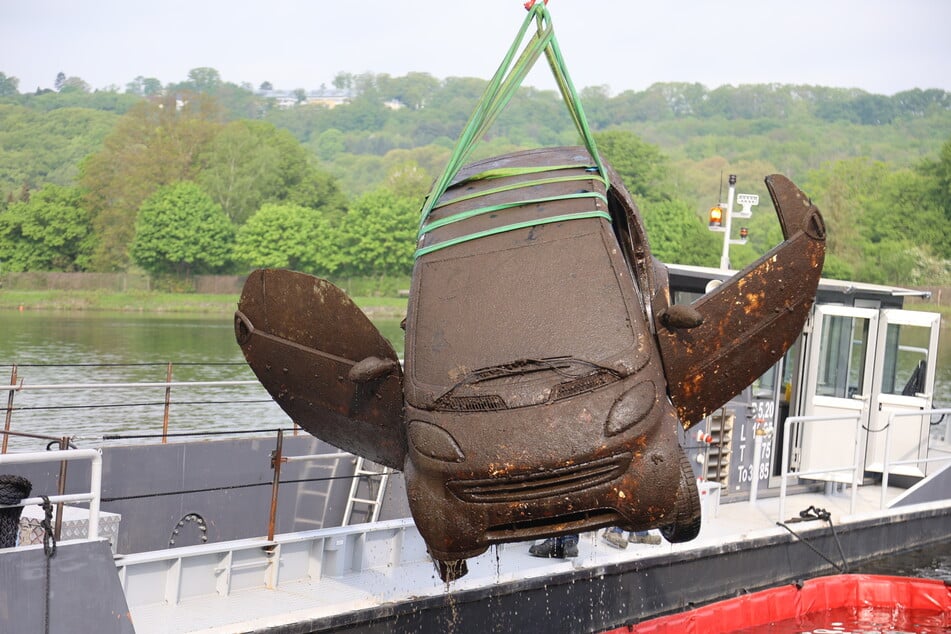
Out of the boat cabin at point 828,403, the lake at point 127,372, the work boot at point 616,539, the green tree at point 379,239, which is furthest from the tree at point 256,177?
the work boot at point 616,539

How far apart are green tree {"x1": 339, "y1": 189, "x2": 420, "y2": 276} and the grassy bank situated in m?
5.16

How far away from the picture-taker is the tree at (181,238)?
6238cm

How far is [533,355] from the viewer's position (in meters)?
5.54

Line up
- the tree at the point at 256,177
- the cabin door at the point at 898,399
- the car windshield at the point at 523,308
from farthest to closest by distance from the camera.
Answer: the tree at the point at 256,177, the cabin door at the point at 898,399, the car windshield at the point at 523,308

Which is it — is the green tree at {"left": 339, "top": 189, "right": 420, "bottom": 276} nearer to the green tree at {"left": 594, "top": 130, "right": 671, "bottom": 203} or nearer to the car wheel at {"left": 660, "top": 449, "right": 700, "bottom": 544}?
the green tree at {"left": 594, "top": 130, "right": 671, "bottom": 203}

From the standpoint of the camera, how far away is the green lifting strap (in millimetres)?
6297

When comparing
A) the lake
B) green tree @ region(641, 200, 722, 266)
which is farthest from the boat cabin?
green tree @ region(641, 200, 722, 266)

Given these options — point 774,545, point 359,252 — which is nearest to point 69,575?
point 774,545

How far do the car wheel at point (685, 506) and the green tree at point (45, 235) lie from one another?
62.9 meters

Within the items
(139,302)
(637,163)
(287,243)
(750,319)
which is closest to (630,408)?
(750,319)

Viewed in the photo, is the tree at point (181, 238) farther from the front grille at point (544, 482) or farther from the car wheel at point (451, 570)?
the front grille at point (544, 482)

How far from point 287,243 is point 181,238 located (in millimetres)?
5692

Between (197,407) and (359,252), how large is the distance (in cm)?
3869

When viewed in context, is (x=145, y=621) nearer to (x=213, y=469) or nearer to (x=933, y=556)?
(x=213, y=469)
